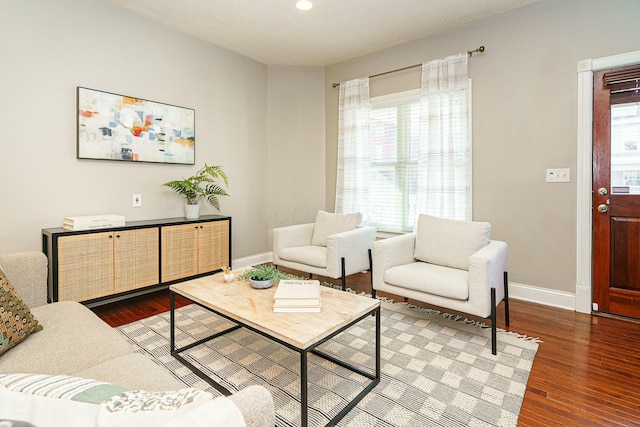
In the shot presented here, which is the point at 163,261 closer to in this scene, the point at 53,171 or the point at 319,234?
the point at 53,171

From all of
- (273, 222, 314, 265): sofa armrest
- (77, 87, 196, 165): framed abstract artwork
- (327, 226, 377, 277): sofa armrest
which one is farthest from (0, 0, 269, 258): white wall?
(327, 226, 377, 277): sofa armrest

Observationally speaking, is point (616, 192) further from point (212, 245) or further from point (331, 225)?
point (212, 245)

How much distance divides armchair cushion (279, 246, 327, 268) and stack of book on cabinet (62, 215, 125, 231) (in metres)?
1.52

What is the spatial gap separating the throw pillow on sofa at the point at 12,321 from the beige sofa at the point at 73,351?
3cm

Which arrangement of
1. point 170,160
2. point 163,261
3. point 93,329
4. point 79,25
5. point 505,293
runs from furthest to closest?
point 170,160 → point 163,261 → point 79,25 → point 505,293 → point 93,329

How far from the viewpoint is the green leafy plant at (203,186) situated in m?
3.46

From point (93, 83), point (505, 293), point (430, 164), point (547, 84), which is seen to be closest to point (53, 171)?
point (93, 83)

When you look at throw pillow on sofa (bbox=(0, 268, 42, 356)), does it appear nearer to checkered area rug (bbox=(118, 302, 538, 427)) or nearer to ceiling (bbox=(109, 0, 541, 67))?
checkered area rug (bbox=(118, 302, 538, 427))

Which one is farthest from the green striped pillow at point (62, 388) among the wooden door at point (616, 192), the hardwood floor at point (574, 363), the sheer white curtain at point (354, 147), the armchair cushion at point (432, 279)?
the sheer white curtain at point (354, 147)

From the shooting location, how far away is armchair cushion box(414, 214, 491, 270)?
2.70 metres

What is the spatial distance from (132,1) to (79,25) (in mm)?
489

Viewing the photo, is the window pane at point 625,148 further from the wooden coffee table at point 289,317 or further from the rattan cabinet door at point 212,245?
the rattan cabinet door at point 212,245

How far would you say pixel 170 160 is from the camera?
3.55 meters

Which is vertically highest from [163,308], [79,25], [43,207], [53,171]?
[79,25]
